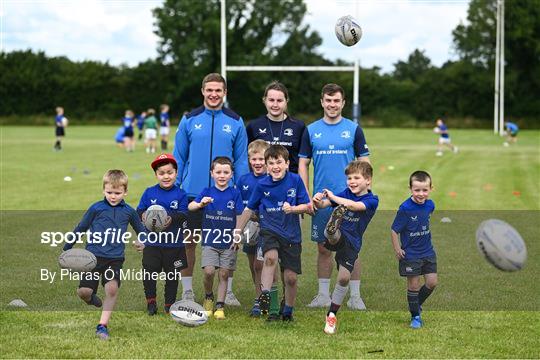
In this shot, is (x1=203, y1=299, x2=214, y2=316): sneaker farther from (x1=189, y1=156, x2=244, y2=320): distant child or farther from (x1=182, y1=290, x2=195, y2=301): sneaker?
(x1=182, y1=290, x2=195, y2=301): sneaker

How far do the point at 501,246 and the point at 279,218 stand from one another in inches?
70.5

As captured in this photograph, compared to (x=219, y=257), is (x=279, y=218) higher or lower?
higher

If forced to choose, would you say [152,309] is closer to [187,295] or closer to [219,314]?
[187,295]

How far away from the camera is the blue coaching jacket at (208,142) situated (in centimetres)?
751

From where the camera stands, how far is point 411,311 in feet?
22.1

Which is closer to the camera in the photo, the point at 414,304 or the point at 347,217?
the point at 414,304

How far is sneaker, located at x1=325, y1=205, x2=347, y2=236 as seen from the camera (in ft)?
21.5

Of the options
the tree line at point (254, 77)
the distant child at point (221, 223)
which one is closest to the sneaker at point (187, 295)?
the distant child at point (221, 223)

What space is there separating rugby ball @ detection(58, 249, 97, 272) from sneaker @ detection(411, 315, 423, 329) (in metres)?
2.57

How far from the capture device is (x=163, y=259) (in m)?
7.07

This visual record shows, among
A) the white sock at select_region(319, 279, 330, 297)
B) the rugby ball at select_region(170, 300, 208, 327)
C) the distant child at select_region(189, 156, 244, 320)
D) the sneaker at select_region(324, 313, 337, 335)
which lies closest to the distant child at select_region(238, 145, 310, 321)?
the distant child at select_region(189, 156, 244, 320)

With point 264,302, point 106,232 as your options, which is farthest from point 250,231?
point 106,232

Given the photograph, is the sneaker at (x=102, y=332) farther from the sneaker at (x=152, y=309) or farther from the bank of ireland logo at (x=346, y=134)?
the bank of ireland logo at (x=346, y=134)

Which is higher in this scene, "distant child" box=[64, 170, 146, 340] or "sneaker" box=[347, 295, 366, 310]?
"distant child" box=[64, 170, 146, 340]
